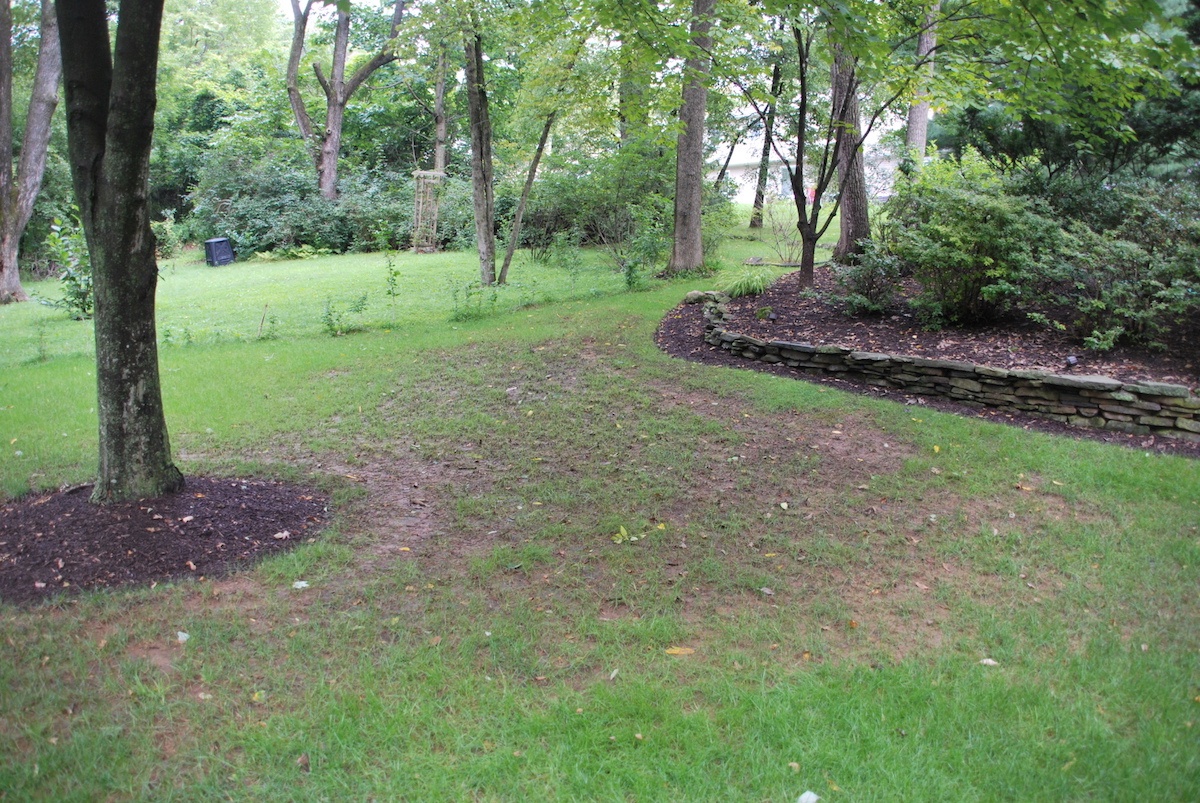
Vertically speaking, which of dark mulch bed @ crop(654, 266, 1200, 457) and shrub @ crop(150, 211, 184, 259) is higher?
shrub @ crop(150, 211, 184, 259)

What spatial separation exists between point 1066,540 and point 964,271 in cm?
376

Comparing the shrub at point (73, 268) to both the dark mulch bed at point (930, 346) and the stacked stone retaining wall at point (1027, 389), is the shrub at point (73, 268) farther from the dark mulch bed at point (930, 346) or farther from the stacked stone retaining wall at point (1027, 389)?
the stacked stone retaining wall at point (1027, 389)

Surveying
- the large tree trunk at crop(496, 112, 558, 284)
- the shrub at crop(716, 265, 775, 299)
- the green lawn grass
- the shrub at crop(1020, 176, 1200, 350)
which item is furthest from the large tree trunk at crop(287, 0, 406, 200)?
the shrub at crop(1020, 176, 1200, 350)

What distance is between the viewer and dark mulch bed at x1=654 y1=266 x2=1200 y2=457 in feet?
19.9

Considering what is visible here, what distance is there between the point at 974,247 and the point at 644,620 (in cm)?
549

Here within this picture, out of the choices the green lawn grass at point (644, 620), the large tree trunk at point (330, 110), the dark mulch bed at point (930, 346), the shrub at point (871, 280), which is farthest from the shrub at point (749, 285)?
the large tree trunk at point (330, 110)

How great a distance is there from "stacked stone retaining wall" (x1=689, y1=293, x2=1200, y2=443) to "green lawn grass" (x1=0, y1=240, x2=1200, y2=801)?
0.49m

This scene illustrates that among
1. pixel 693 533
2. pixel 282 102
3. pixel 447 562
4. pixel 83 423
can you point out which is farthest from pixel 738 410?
pixel 282 102

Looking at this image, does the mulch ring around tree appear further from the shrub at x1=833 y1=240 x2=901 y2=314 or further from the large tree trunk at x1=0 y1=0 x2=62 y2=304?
the large tree trunk at x1=0 y1=0 x2=62 y2=304

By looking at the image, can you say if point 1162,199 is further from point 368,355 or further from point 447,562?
point 368,355

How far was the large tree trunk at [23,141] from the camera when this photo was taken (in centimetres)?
1298

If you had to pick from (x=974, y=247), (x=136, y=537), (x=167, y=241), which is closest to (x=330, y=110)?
(x=167, y=241)

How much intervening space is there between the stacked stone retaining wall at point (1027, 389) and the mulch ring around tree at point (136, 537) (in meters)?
4.71

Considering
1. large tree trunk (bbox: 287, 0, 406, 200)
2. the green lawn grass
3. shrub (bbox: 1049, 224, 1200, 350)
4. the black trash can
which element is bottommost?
the green lawn grass
